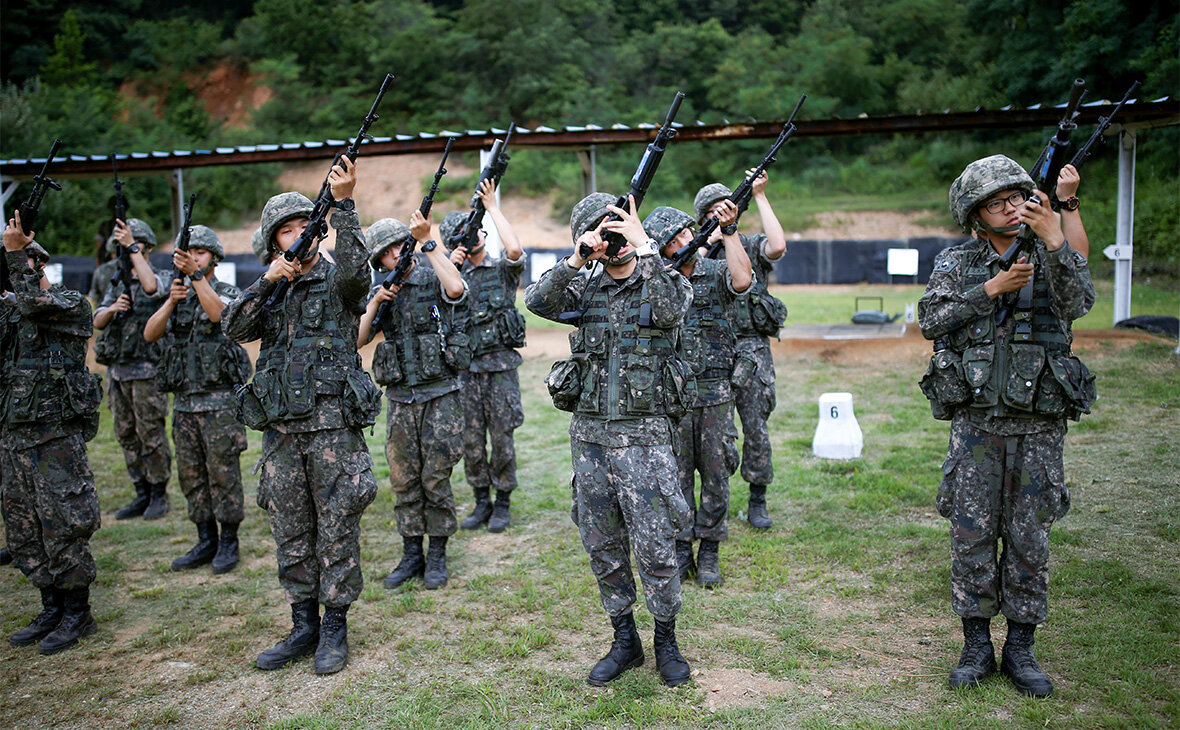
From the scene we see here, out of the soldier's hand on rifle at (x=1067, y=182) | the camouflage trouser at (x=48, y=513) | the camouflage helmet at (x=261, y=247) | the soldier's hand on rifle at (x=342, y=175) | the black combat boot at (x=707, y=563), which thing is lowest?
the black combat boot at (x=707, y=563)

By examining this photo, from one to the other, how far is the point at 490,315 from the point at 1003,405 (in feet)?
13.6

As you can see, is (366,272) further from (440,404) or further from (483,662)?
(483,662)

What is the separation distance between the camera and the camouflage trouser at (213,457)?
6.28 meters

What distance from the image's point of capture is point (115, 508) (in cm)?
820

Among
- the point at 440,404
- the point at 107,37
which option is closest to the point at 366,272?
the point at 440,404

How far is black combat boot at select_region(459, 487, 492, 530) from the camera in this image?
23.9 feet

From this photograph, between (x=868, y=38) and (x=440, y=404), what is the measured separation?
36.5m

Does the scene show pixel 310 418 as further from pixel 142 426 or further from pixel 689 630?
pixel 142 426

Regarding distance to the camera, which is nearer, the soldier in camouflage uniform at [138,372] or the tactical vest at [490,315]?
the tactical vest at [490,315]

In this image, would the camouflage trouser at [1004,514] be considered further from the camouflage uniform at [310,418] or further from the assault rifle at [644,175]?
the camouflage uniform at [310,418]

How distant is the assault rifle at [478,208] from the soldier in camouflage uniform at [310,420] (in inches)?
66.7

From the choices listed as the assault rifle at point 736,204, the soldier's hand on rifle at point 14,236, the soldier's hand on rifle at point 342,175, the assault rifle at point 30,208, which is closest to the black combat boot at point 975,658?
the assault rifle at point 736,204

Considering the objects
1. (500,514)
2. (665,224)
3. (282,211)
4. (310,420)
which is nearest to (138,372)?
(500,514)


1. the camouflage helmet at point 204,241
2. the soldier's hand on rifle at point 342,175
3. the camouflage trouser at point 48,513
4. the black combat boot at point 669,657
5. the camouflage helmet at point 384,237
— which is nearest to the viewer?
the soldier's hand on rifle at point 342,175
